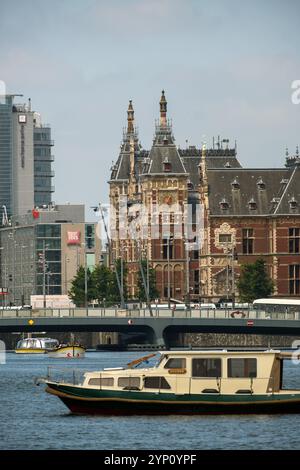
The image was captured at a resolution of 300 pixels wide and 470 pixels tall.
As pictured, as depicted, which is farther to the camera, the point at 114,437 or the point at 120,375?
the point at 120,375

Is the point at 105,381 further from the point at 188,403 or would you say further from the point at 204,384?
the point at 204,384

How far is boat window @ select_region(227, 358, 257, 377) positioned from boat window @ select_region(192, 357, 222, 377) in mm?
610

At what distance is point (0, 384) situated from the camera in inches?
5832

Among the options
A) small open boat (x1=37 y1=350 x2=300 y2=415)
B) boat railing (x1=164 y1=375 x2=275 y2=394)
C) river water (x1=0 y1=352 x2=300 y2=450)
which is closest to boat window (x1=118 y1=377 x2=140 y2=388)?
small open boat (x1=37 y1=350 x2=300 y2=415)

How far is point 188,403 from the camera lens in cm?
10662

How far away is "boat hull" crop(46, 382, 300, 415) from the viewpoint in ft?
350

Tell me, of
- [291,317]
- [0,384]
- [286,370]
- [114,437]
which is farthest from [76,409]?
[291,317]

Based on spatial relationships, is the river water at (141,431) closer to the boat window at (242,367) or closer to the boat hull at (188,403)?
the boat hull at (188,403)

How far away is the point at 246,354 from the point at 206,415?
12.3 ft

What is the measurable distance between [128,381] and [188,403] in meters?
3.24

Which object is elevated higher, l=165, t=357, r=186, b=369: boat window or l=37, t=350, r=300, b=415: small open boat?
l=165, t=357, r=186, b=369: boat window

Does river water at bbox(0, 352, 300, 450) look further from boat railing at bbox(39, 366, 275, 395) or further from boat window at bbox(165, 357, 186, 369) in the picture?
boat window at bbox(165, 357, 186, 369)
